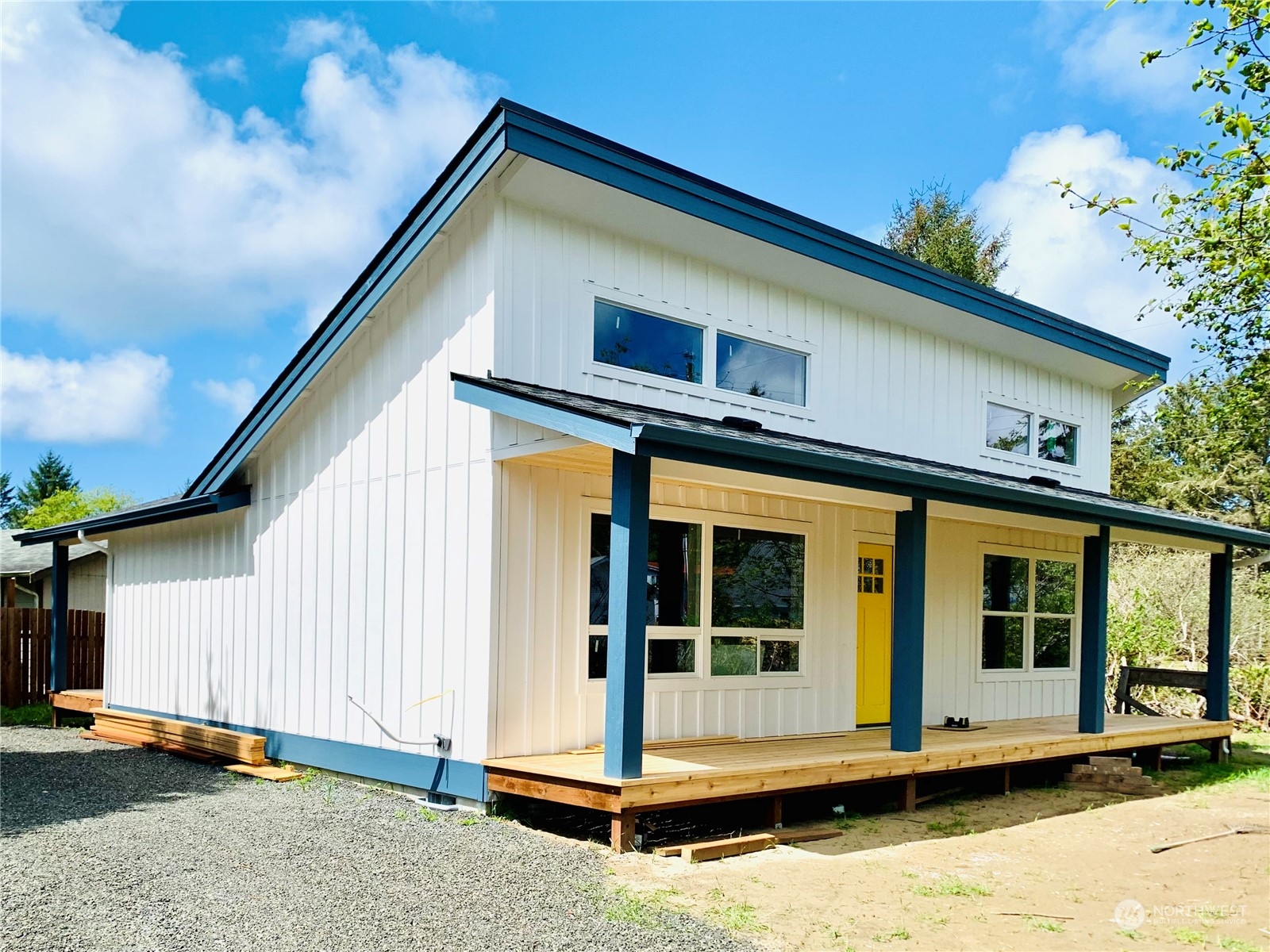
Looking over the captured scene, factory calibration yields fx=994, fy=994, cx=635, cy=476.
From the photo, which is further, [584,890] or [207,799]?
A: [207,799]

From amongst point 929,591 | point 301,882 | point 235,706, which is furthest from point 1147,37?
point 235,706

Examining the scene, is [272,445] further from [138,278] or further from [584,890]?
[138,278]

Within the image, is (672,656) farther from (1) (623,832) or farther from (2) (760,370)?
(2) (760,370)

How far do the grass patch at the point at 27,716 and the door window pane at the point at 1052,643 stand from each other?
1329cm

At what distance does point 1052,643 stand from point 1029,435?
2753 mm

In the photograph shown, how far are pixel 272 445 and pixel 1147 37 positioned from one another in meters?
8.73

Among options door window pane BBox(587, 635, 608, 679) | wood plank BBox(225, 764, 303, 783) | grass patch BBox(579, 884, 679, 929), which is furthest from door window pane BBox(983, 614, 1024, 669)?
wood plank BBox(225, 764, 303, 783)

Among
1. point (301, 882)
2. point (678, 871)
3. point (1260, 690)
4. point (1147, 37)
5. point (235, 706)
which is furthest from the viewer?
point (1260, 690)

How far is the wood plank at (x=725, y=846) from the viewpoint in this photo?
636cm

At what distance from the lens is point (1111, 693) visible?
16.0 meters

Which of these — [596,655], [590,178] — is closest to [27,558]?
[596,655]

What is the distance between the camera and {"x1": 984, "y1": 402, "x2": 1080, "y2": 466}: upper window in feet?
41.4

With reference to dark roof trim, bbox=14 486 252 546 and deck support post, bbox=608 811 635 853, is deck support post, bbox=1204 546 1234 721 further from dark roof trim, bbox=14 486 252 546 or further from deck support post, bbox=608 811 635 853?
dark roof trim, bbox=14 486 252 546

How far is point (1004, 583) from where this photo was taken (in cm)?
1239
